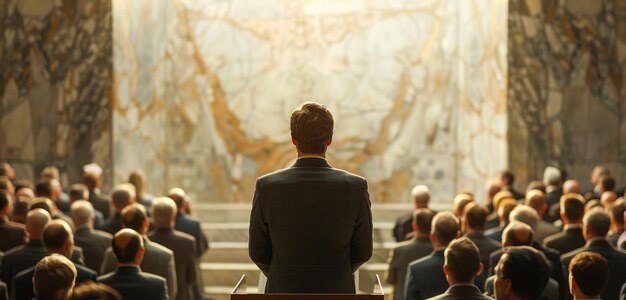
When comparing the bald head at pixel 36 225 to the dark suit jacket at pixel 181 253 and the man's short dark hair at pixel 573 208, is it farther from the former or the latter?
the man's short dark hair at pixel 573 208

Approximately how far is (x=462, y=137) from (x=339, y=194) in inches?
525

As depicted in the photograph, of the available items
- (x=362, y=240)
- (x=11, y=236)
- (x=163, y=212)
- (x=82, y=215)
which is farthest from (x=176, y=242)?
(x=362, y=240)

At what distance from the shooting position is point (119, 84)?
54.4ft

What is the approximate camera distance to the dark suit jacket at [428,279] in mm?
7859

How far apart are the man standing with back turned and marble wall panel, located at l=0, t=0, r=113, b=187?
11629mm

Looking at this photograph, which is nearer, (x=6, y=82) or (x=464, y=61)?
(x=6, y=82)

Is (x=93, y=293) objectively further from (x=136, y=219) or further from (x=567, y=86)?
(x=567, y=86)

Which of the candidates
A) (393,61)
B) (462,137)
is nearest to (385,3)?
(393,61)

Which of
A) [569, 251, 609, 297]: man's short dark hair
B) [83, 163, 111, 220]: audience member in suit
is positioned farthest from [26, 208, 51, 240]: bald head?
[83, 163, 111, 220]: audience member in suit

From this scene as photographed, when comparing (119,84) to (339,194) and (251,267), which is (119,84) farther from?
(339,194)

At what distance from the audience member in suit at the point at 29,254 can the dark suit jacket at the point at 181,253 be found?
164cm

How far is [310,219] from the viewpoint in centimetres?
496

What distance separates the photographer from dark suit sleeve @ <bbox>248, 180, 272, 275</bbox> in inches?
196

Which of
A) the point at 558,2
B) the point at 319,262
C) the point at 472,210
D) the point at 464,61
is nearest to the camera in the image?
the point at 319,262
